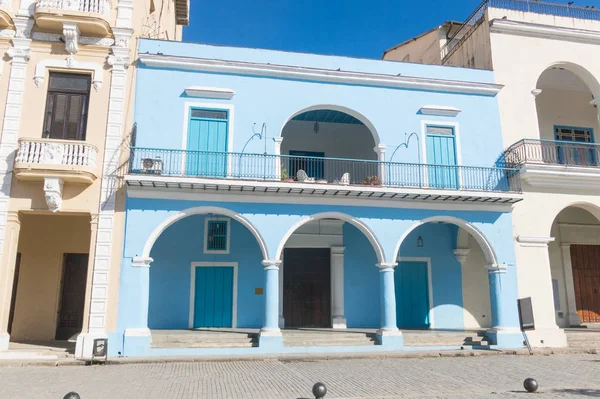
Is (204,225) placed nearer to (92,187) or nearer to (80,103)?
(92,187)

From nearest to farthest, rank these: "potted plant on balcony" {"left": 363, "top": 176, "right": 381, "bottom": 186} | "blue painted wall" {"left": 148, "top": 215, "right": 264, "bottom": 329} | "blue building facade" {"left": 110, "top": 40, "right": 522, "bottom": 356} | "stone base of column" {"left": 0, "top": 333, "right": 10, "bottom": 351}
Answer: "stone base of column" {"left": 0, "top": 333, "right": 10, "bottom": 351}, "blue building facade" {"left": 110, "top": 40, "right": 522, "bottom": 356}, "potted plant on balcony" {"left": 363, "top": 176, "right": 381, "bottom": 186}, "blue painted wall" {"left": 148, "top": 215, "right": 264, "bottom": 329}

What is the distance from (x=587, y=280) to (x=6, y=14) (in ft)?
A: 63.4

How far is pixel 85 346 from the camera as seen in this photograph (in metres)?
10.8

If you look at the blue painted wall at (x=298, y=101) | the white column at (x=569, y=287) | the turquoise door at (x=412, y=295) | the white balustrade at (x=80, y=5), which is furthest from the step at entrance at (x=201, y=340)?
the white column at (x=569, y=287)

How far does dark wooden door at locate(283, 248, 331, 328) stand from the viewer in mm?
14844

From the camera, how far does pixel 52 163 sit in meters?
11.2

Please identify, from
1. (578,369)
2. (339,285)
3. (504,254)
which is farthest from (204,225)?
(578,369)

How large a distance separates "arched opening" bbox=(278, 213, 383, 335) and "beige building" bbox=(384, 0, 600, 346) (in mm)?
4498

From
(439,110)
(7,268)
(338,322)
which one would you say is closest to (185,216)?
(7,268)

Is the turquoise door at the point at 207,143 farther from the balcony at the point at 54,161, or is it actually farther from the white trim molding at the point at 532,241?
the white trim molding at the point at 532,241

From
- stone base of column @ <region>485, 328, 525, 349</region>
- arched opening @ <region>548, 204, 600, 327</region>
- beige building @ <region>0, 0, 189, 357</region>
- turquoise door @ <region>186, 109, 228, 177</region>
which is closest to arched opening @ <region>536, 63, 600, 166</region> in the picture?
arched opening @ <region>548, 204, 600, 327</region>

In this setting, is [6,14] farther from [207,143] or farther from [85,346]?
[85,346]

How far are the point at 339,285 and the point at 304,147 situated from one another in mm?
4775

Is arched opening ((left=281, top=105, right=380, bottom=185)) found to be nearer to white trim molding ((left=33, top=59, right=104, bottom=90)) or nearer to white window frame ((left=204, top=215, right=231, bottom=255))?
white window frame ((left=204, top=215, right=231, bottom=255))
